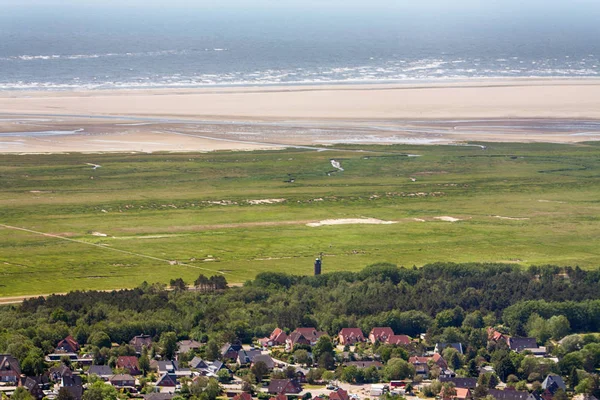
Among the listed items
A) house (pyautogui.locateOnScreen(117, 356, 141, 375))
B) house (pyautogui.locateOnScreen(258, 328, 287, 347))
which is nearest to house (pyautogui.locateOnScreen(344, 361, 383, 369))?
house (pyautogui.locateOnScreen(258, 328, 287, 347))

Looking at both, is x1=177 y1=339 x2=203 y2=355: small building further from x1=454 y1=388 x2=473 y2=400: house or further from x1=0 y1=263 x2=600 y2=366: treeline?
x1=454 y1=388 x2=473 y2=400: house

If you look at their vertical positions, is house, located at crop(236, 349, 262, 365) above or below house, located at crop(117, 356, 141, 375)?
below

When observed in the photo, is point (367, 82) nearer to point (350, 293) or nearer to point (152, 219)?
point (152, 219)

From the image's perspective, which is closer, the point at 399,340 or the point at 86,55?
the point at 399,340

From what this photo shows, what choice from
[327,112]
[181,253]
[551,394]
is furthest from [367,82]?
[551,394]

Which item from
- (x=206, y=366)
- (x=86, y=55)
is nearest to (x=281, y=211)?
(x=206, y=366)

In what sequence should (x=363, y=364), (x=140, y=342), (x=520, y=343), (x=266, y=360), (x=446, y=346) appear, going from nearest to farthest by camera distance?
(x=266, y=360) < (x=363, y=364) < (x=446, y=346) < (x=140, y=342) < (x=520, y=343)

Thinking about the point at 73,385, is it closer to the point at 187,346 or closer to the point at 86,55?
the point at 187,346

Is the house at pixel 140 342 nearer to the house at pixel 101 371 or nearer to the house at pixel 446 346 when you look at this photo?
the house at pixel 101 371

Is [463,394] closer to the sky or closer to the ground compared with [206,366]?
closer to the ground
